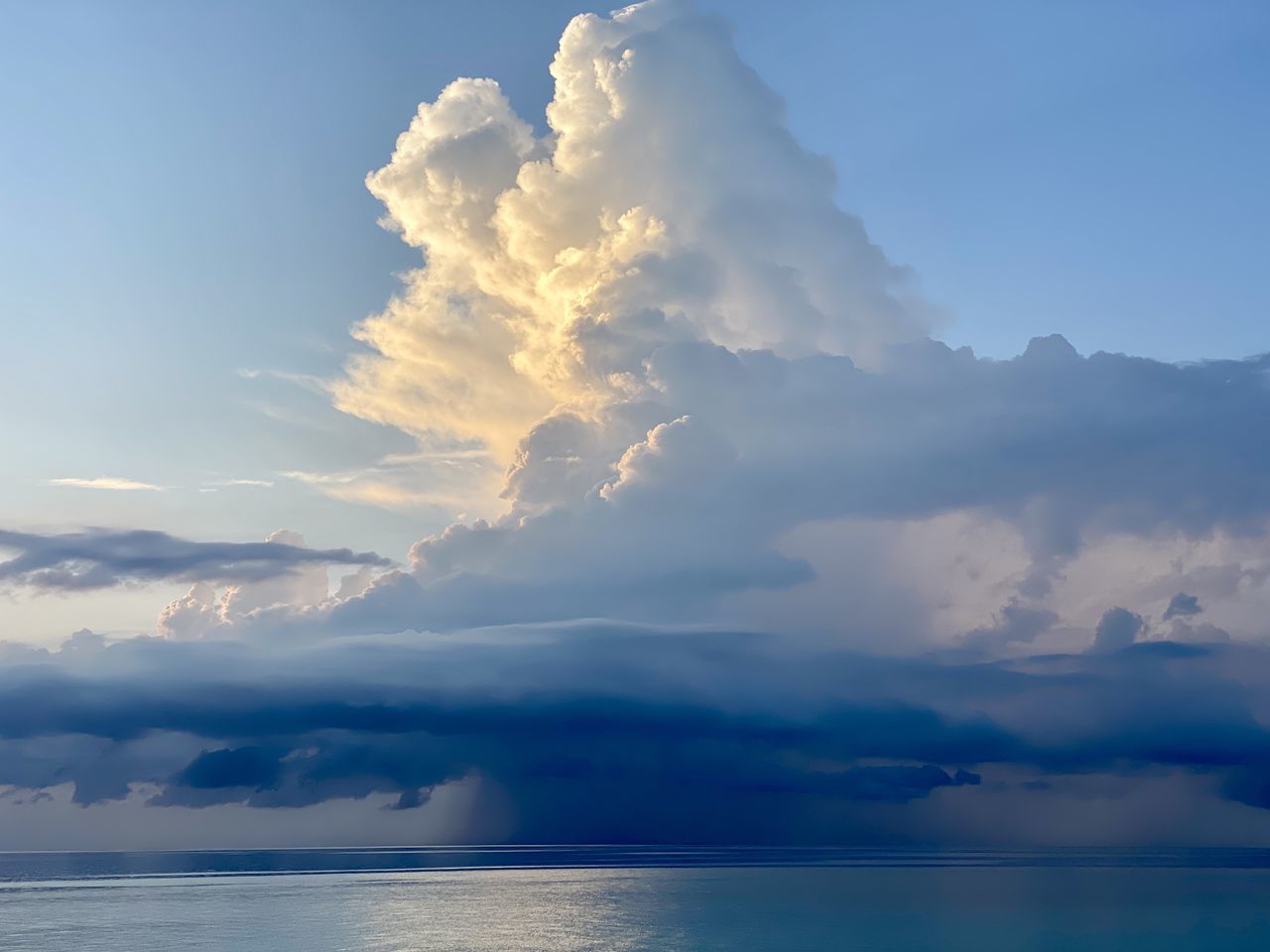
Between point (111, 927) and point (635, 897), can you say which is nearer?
point (111, 927)

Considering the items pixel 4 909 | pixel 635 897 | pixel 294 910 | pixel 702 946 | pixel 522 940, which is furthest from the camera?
pixel 635 897

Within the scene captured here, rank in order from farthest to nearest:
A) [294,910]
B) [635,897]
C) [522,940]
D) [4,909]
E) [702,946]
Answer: [635,897]
[4,909]
[294,910]
[522,940]
[702,946]

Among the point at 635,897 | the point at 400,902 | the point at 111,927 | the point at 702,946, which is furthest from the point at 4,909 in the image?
the point at 702,946

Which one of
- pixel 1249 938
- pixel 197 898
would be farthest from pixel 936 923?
pixel 197 898

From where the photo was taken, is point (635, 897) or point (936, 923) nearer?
point (936, 923)

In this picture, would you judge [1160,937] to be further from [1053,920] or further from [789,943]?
[789,943]

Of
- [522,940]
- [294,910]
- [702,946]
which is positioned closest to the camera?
[702,946]

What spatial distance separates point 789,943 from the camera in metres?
114

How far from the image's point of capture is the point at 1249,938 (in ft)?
402

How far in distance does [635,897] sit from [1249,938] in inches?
3949

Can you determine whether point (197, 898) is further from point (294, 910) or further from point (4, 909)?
point (294, 910)

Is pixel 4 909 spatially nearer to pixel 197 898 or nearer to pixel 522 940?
pixel 197 898

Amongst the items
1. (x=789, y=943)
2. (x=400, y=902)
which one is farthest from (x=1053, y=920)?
(x=400, y=902)

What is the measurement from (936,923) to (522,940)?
173 ft
